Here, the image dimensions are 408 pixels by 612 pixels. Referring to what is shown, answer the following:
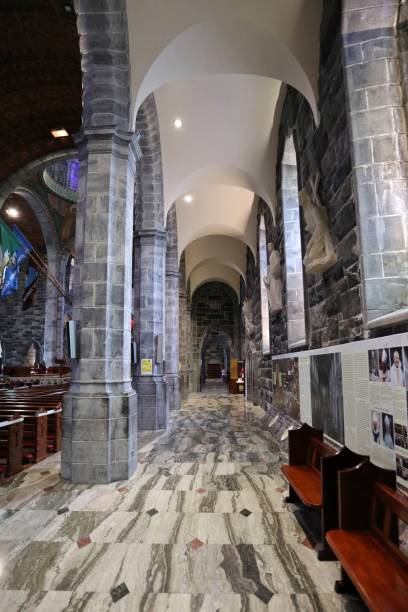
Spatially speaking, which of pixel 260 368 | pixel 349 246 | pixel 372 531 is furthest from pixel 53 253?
pixel 372 531

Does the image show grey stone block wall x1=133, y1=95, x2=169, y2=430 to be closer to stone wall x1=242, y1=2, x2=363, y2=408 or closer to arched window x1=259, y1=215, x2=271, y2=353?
stone wall x1=242, y1=2, x2=363, y2=408

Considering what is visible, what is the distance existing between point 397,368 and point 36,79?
9541 mm

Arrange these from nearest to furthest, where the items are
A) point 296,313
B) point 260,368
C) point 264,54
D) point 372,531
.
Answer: point 372,531
point 264,54
point 296,313
point 260,368

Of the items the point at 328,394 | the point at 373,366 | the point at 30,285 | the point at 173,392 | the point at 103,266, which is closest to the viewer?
the point at 373,366

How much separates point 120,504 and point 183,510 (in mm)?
610

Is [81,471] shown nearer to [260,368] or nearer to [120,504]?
[120,504]

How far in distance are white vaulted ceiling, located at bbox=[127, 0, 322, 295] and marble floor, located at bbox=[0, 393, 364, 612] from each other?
15.5 ft

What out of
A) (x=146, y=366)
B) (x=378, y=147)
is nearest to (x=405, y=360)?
(x=378, y=147)

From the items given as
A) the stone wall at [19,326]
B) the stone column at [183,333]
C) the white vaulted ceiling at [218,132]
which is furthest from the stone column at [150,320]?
the stone wall at [19,326]

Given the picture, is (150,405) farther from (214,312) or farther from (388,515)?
(214,312)

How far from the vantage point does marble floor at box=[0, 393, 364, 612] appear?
2.13 metres

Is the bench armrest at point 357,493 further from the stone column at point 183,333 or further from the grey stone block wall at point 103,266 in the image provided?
the stone column at point 183,333

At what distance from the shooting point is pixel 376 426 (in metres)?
2.94

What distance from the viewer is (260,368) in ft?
37.6
